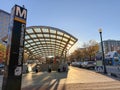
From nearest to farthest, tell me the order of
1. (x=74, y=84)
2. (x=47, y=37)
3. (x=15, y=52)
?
(x=15, y=52)
(x=74, y=84)
(x=47, y=37)

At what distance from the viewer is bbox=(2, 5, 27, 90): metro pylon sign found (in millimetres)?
6187

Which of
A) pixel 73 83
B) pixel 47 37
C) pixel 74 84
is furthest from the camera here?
pixel 47 37

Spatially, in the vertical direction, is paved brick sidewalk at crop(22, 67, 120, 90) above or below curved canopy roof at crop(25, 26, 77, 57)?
below

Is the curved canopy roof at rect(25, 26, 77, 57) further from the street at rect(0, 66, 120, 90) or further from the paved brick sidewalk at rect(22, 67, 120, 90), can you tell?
the paved brick sidewalk at rect(22, 67, 120, 90)

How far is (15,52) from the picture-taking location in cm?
641

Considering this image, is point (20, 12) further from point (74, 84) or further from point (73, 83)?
point (73, 83)

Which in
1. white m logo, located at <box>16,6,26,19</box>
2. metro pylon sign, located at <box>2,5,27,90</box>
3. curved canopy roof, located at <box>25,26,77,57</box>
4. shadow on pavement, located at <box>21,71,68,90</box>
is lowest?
shadow on pavement, located at <box>21,71,68,90</box>

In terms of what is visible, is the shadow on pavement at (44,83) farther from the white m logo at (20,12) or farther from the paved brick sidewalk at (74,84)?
the white m logo at (20,12)

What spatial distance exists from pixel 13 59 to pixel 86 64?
30578mm

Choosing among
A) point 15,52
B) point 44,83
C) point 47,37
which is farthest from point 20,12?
point 47,37

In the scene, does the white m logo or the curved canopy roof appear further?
the curved canopy roof

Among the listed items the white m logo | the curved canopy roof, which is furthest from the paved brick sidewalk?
the curved canopy roof

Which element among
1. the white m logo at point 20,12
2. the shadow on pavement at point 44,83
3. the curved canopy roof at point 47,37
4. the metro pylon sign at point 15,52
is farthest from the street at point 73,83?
the curved canopy roof at point 47,37

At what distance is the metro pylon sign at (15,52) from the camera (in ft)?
20.3
